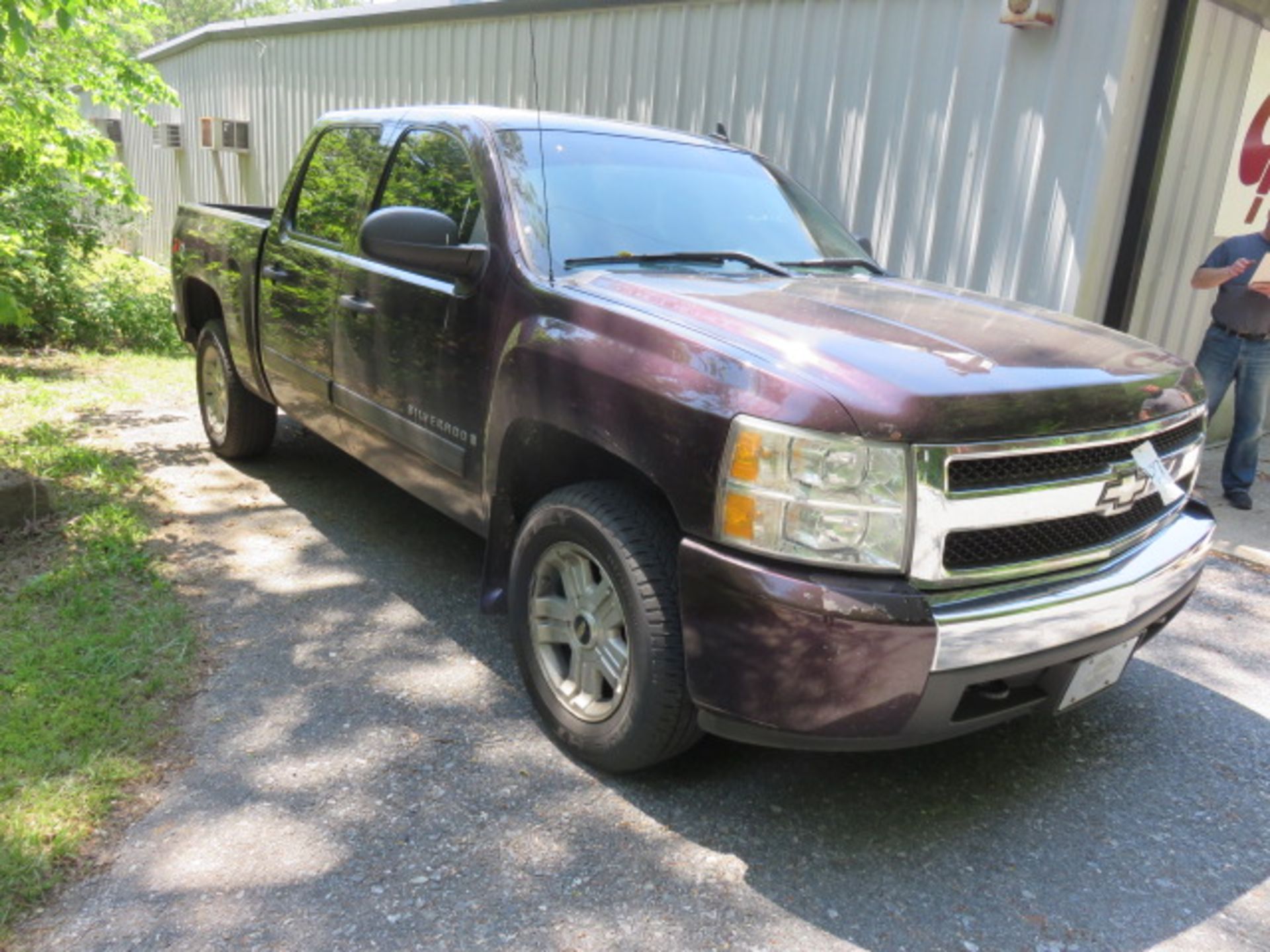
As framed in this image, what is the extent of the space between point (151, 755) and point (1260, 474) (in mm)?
6769

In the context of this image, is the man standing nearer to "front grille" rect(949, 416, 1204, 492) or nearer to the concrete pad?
"front grille" rect(949, 416, 1204, 492)

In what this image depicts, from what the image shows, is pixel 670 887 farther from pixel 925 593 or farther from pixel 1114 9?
pixel 1114 9

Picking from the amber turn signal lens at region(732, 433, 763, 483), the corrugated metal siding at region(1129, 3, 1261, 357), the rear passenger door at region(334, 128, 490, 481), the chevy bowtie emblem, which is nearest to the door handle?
the rear passenger door at region(334, 128, 490, 481)

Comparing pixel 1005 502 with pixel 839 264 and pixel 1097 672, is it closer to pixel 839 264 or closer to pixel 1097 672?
pixel 1097 672

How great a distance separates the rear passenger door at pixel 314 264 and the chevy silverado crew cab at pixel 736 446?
18 centimetres

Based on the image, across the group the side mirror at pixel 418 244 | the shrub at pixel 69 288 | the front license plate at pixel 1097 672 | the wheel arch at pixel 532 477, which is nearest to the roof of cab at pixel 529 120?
the side mirror at pixel 418 244

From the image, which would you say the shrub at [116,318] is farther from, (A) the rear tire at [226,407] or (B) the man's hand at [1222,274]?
(B) the man's hand at [1222,274]

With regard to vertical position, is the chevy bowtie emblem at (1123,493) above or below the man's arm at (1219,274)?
below

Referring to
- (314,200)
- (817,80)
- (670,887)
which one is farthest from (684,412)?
(817,80)

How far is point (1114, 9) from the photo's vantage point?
16.6 ft

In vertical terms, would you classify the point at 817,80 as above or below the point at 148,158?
above

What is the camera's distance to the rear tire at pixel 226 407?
17.9ft

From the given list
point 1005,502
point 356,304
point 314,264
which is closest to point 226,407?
point 314,264

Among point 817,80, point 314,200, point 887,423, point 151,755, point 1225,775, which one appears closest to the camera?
point 887,423
